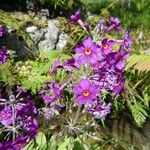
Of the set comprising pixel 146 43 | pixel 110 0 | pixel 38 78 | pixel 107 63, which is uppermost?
pixel 110 0

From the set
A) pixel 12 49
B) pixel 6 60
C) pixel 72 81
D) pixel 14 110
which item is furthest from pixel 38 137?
pixel 12 49

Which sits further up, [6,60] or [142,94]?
[6,60]

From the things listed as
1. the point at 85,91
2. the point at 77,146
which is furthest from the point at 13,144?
the point at 77,146

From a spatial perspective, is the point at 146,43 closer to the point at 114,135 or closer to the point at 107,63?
the point at 114,135

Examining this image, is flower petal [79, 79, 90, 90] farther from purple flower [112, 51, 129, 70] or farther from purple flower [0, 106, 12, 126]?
purple flower [0, 106, 12, 126]

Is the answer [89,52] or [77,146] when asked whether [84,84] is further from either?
[77,146]

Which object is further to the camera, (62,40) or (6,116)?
(62,40)

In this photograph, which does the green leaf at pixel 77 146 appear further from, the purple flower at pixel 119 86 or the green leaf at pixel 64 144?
the purple flower at pixel 119 86

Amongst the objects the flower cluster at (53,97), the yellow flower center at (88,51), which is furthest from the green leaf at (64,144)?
the yellow flower center at (88,51)
